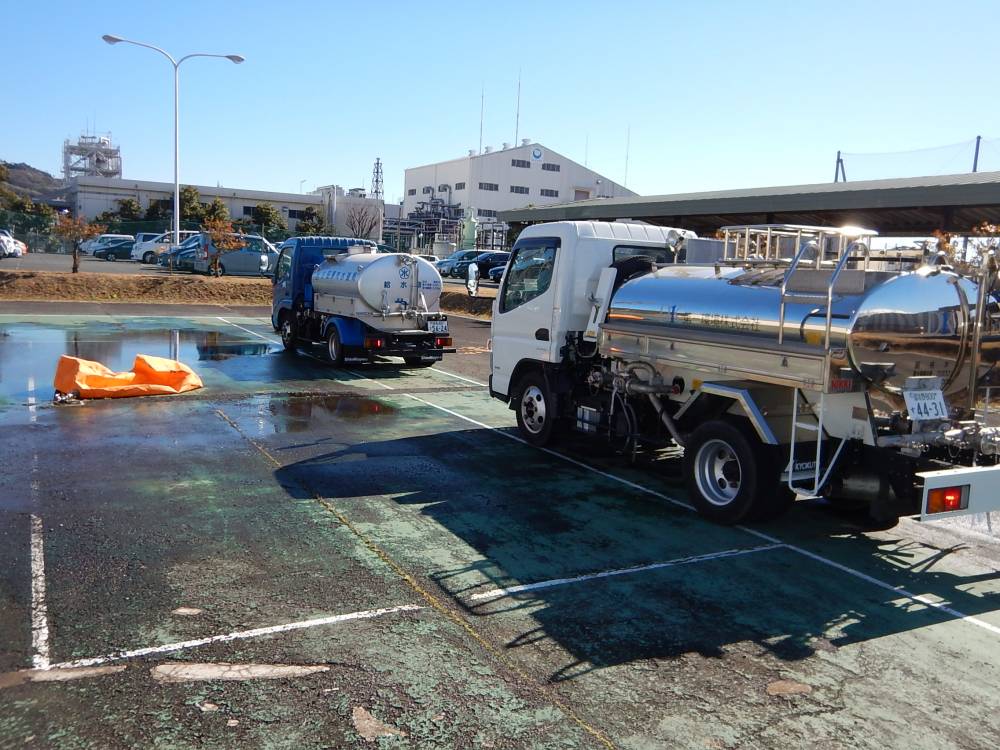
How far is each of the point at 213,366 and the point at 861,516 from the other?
12.3 m

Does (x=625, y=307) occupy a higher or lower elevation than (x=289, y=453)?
higher

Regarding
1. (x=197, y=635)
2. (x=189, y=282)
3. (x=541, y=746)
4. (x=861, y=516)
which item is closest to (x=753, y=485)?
(x=861, y=516)

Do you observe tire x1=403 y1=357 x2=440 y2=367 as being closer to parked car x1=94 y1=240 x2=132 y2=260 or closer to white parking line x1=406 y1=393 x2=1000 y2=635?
A: white parking line x1=406 y1=393 x2=1000 y2=635

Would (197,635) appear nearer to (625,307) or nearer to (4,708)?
(4,708)

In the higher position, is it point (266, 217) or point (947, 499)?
point (266, 217)

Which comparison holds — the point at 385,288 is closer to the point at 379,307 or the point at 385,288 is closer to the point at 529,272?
the point at 379,307

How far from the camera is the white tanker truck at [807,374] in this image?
6367 mm

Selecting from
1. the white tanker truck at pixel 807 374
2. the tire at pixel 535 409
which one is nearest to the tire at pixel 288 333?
the tire at pixel 535 409

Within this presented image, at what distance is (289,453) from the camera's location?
9.60 meters

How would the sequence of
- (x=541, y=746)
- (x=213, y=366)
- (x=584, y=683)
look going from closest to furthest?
(x=541, y=746) → (x=584, y=683) → (x=213, y=366)

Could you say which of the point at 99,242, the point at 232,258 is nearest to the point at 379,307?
the point at 232,258

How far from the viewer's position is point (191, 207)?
6347 centimetres

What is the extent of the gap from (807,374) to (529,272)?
14.9 ft

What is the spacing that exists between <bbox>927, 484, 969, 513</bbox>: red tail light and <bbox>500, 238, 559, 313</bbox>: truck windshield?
511 centimetres
